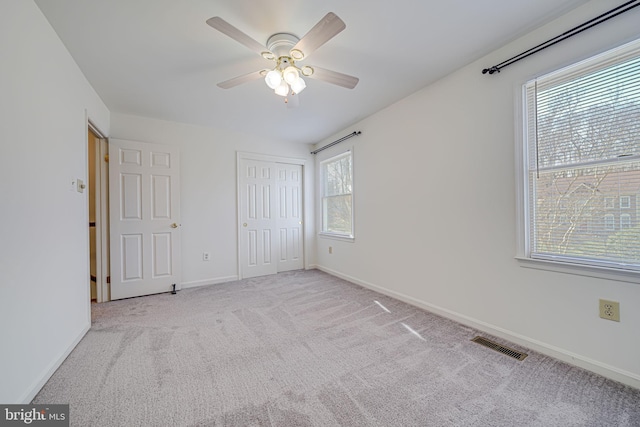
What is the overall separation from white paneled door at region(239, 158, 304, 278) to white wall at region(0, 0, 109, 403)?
214cm

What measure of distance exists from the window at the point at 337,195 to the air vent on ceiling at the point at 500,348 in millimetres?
2144

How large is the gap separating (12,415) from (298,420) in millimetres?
1483

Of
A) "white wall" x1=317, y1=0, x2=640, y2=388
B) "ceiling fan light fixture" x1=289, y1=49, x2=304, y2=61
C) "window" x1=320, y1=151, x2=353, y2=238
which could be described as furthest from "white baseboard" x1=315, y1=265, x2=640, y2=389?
"ceiling fan light fixture" x1=289, y1=49, x2=304, y2=61

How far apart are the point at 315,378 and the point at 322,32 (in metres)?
2.23

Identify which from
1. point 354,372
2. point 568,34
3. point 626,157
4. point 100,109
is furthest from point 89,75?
point 626,157

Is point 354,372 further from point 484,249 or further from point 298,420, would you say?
point 484,249

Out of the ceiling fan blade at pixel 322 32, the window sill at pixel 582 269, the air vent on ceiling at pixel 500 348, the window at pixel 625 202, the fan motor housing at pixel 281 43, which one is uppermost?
the fan motor housing at pixel 281 43

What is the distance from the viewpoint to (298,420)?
130 cm

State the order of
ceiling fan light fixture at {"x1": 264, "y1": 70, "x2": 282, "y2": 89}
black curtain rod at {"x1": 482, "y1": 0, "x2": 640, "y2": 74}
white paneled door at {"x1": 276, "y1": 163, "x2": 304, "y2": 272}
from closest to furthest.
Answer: black curtain rod at {"x1": 482, "y1": 0, "x2": 640, "y2": 74} → ceiling fan light fixture at {"x1": 264, "y1": 70, "x2": 282, "y2": 89} → white paneled door at {"x1": 276, "y1": 163, "x2": 304, "y2": 272}

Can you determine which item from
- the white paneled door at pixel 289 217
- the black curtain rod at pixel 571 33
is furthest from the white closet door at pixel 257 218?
the black curtain rod at pixel 571 33

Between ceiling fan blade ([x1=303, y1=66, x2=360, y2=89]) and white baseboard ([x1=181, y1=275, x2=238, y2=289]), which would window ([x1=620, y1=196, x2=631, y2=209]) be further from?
white baseboard ([x1=181, y1=275, x2=238, y2=289])

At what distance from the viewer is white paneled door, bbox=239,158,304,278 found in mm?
4152

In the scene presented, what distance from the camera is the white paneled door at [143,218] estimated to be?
3164 millimetres

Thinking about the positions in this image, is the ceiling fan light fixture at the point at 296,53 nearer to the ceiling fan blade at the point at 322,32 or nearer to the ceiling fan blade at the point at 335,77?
the ceiling fan blade at the point at 322,32
